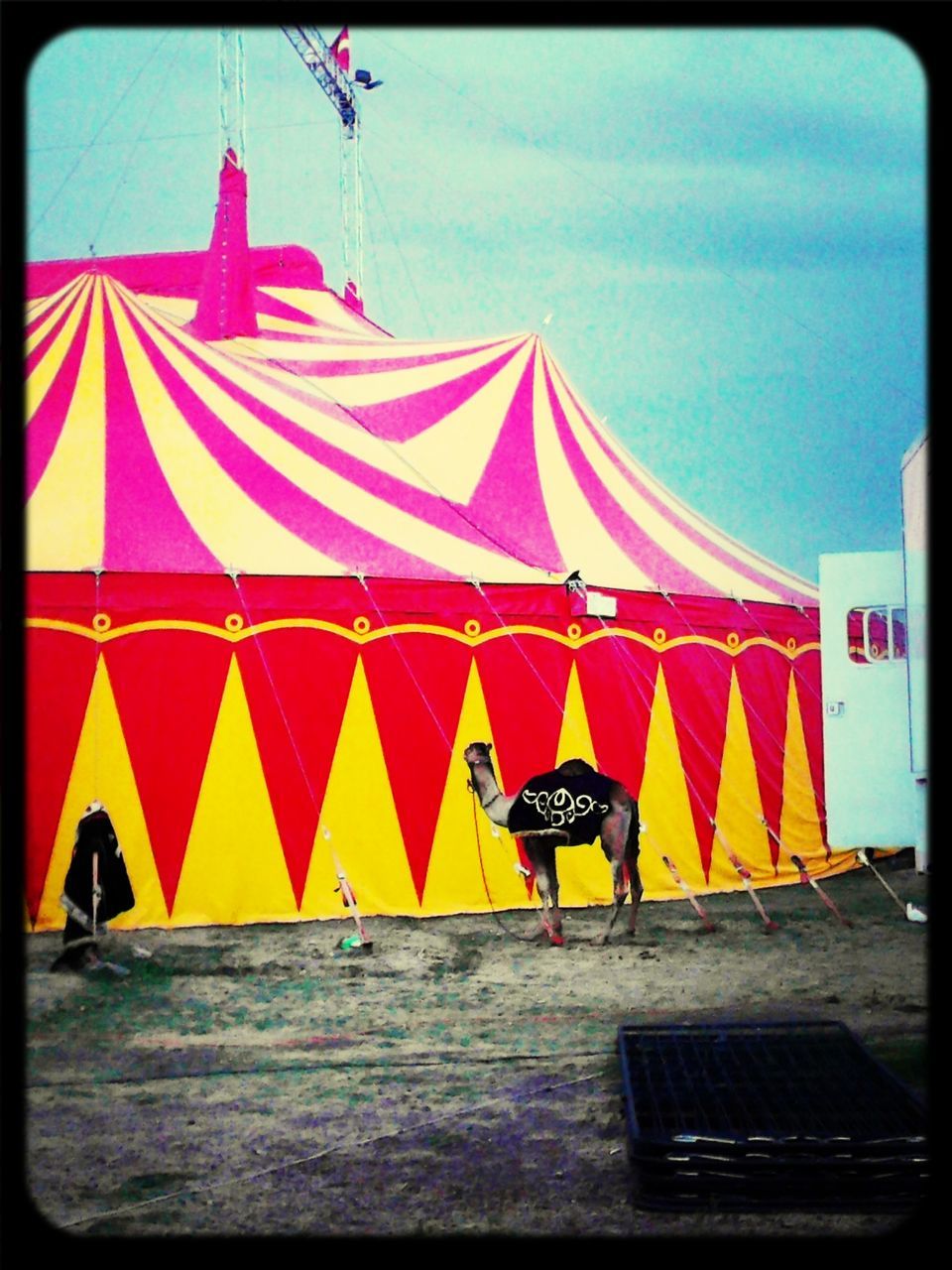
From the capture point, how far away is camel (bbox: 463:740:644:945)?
6.54 meters

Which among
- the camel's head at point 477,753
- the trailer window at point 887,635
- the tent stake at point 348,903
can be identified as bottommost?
the tent stake at point 348,903

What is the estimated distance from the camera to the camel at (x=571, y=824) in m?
6.54

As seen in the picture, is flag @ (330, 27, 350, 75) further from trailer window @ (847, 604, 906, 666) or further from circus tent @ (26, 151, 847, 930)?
trailer window @ (847, 604, 906, 666)

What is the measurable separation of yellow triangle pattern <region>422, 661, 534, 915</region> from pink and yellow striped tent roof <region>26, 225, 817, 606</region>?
100 cm

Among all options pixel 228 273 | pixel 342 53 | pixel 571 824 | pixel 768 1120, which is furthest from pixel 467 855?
pixel 342 53

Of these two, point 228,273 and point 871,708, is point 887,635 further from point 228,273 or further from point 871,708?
point 228,273

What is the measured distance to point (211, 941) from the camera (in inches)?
255

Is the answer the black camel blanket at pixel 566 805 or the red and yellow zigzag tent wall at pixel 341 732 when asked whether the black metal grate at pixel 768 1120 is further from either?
the red and yellow zigzag tent wall at pixel 341 732

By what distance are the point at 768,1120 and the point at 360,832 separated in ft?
12.0

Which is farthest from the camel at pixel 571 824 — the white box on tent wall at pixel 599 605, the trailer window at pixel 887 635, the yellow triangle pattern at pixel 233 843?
the trailer window at pixel 887 635

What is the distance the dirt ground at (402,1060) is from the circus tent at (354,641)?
0.42 meters

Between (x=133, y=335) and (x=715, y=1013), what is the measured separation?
5.69m

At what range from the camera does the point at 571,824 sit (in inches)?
258

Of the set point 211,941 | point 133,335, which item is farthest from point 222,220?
point 211,941
